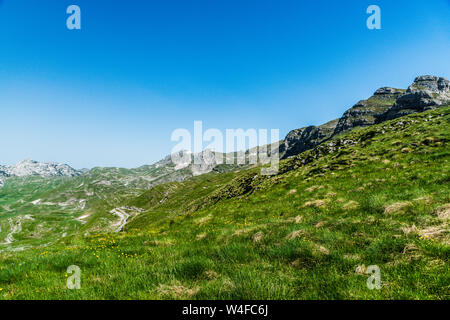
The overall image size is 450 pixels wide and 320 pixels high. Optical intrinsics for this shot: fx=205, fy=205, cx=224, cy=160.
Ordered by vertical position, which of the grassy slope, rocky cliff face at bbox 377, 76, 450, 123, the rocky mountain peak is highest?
the rocky mountain peak

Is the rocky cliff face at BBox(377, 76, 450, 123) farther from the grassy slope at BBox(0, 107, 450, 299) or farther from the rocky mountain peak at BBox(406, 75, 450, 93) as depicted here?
the grassy slope at BBox(0, 107, 450, 299)

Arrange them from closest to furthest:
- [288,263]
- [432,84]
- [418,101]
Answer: [288,263]
[418,101]
[432,84]

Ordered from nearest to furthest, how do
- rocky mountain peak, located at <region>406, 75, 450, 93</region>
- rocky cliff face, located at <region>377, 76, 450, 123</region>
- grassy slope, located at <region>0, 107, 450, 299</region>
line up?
grassy slope, located at <region>0, 107, 450, 299</region> < rocky cliff face, located at <region>377, 76, 450, 123</region> < rocky mountain peak, located at <region>406, 75, 450, 93</region>

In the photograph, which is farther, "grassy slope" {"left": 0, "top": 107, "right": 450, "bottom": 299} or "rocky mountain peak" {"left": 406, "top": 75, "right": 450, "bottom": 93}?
"rocky mountain peak" {"left": 406, "top": 75, "right": 450, "bottom": 93}

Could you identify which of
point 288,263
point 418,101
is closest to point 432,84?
point 418,101

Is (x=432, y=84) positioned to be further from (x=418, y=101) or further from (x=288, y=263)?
(x=288, y=263)

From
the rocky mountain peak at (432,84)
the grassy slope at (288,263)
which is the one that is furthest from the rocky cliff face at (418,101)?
the grassy slope at (288,263)

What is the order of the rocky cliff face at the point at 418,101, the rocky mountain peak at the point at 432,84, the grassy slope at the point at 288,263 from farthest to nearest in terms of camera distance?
the rocky mountain peak at the point at 432,84, the rocky cliff face at the point at 418,101, the grassy slope at the point at 288,263

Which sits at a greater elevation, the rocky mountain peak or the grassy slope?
the rocky mountain peak

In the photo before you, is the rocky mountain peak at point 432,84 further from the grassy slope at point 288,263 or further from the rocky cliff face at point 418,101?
the grassy slope at point 288,263

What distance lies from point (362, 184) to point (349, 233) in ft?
32.8

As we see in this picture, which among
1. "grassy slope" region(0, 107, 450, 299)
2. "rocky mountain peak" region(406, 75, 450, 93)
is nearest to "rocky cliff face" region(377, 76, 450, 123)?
"rocky mountain peak" region(406, 75, 450, 93)

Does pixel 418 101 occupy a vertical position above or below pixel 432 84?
below
